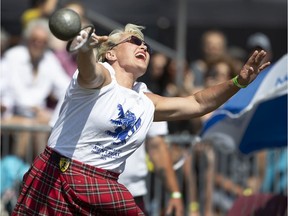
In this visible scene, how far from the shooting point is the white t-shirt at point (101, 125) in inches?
223

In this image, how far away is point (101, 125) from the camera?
5.70 m

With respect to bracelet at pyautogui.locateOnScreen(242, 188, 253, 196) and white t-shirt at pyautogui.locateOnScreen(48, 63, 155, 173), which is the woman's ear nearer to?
white t-shirt at pyautogui.locateOnScreen(48, 63, 155, 173)

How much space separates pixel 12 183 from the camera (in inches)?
348

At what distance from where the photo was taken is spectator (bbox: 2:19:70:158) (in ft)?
30.5

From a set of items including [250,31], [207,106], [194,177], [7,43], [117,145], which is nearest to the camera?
[117,145]

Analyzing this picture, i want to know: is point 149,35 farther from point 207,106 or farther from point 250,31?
point 207,106

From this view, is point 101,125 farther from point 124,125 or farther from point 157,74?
point 157,74

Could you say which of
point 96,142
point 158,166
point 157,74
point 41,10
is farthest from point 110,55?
point 157,74

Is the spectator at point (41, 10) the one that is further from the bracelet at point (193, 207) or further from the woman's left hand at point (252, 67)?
the woman's left hand at point (252, 67)

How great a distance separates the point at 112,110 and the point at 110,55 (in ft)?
1.62

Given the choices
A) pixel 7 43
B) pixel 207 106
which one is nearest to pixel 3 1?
pixel 7 43

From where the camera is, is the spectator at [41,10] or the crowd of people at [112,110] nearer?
the crowd of people at [112,110]

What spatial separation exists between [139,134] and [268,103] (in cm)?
276

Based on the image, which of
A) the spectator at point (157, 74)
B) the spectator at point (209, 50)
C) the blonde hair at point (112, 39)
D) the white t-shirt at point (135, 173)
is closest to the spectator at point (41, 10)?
the spectator at point (157, 74)
